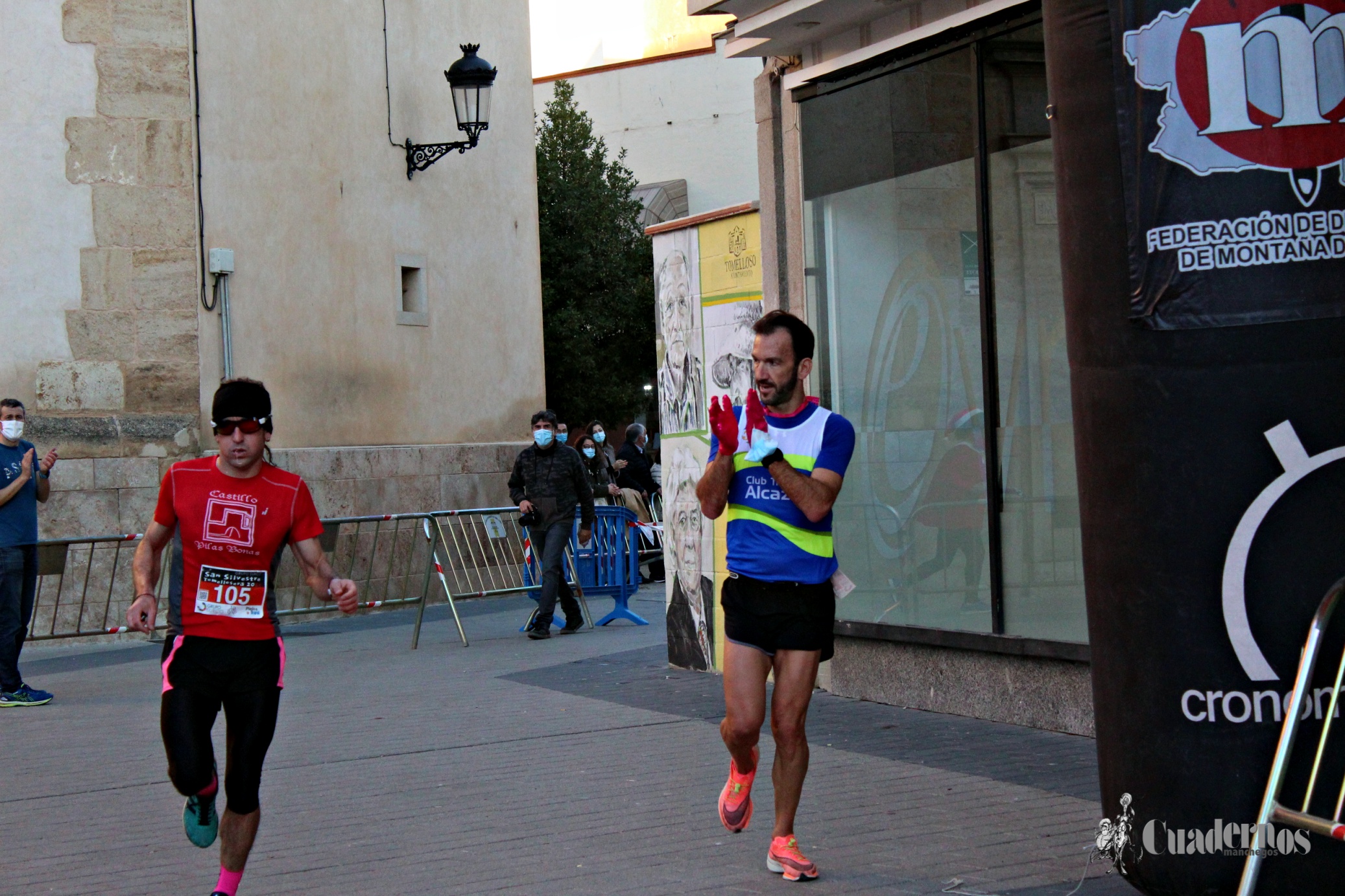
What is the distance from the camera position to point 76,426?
15.0 meters

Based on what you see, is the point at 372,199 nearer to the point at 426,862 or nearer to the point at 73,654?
the point at 73,654

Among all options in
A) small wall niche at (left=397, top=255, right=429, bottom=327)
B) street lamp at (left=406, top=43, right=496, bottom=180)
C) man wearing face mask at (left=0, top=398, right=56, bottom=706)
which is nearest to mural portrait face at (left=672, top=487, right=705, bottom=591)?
man wearing face mask at (left=0, top=398, right=56, bottom=706)

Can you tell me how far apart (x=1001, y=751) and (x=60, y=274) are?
1113 centimetres

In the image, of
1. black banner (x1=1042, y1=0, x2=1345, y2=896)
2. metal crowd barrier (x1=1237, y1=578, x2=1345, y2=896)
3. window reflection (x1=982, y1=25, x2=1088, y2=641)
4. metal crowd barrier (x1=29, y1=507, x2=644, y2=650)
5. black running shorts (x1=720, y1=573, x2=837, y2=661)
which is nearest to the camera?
metal crowd barrier (x1=1237, y1=578, x2=1345, y2=896)

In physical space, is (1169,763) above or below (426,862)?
above

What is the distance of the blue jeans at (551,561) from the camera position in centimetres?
1352

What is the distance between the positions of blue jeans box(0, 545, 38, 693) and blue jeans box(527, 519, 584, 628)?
4.43 metres

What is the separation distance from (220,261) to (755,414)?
11.9m

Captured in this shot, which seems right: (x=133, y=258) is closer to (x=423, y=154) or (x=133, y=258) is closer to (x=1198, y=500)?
(x=423, y=154)

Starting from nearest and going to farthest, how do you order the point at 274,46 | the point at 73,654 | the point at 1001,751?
the point at 1001,751, the point at 73,654, the point at 274,46

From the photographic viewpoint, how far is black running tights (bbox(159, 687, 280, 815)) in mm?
5070

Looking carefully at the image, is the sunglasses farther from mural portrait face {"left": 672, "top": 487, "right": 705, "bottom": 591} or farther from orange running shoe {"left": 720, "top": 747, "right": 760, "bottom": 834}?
mural portrait face {"left": 672, "top": 487, "right": 705, "bottom": 591}

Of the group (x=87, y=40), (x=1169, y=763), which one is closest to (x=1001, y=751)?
(x=1169, y=763)

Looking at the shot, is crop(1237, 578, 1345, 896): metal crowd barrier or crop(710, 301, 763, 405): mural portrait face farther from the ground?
crop(710, 301, 763, 405): mural portrait face
